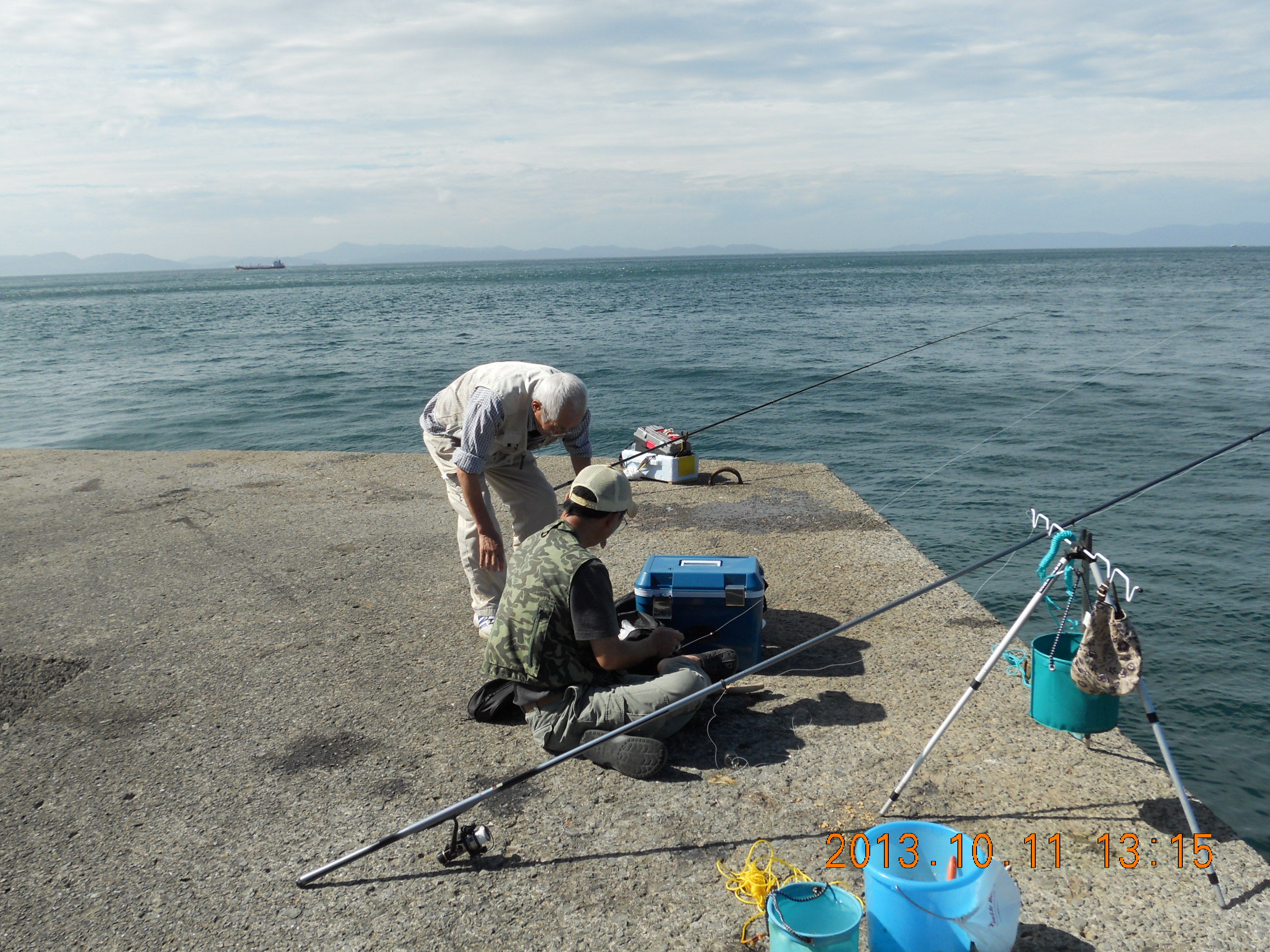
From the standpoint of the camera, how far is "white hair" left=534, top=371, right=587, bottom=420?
3.78 m

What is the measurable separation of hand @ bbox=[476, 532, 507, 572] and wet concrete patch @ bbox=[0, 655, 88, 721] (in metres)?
2.14

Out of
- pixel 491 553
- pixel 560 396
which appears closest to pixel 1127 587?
pixel 560 396

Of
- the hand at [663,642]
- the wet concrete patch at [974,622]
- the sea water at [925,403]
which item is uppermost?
the hand at [663,642]

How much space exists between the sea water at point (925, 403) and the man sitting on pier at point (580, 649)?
1.67m

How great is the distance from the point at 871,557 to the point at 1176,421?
1278 cm

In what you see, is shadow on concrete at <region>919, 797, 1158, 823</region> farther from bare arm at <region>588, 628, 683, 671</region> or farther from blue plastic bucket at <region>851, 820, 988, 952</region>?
bare arm at <region>588, 628, 683, 671</region>

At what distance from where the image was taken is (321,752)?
11.9 ft

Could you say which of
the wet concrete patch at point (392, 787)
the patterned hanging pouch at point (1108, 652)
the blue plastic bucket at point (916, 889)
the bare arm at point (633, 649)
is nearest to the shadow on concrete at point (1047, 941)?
the blue plastic bucket at point (916, 889)

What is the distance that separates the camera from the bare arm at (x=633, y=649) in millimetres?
3250

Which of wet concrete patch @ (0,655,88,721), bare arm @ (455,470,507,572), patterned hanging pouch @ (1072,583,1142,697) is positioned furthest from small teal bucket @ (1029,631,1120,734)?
wet concrete patch @ (0,655,88,721)

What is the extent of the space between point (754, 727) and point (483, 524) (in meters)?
1.48

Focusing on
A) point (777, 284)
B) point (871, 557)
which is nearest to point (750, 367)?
point (871, 557)

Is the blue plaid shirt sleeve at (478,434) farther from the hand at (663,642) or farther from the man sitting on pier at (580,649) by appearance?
the hand at (663,642)

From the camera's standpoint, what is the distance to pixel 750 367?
86.0ft
